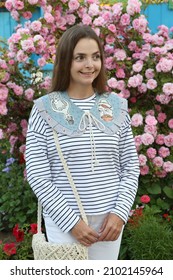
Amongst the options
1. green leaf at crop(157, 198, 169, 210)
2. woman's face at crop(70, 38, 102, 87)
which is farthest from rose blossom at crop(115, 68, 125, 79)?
woman's face at crop(70, 38, 102, 87)

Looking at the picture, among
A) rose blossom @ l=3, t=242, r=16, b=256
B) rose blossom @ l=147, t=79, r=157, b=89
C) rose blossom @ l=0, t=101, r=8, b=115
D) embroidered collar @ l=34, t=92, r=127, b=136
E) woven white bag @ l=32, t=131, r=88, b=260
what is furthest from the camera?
rose blossom @ l=147, t=79, r=157, b=89

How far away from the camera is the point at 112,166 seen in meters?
2.10

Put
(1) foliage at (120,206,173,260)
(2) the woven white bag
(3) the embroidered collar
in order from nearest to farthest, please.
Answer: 1. (2) the woven white bag
2. (3) the embroidered collar
3. (1) foliage at (120,206,173,260)

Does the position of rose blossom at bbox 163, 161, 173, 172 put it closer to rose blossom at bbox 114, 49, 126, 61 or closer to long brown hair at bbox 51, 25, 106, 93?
rose blossom at bbox 114, 49, 126, 61

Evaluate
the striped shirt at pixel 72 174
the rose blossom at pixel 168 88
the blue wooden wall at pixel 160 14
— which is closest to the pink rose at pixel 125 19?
the rose blossom at pixel 168 88

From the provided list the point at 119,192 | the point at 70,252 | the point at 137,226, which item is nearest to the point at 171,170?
the point at 137,226

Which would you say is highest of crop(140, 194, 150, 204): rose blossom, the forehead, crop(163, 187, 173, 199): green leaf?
the forehead

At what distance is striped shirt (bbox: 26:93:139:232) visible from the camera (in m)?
1.98

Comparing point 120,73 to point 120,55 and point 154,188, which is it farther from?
point 154,188

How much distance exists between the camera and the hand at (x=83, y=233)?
195 centimetres

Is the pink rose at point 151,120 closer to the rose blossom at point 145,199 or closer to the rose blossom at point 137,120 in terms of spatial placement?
the rose blossom at point 137,120

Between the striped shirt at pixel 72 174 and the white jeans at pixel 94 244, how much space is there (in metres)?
0.04

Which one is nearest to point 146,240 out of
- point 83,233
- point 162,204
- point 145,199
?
point 145,199

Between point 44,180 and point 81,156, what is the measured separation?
18 cm
